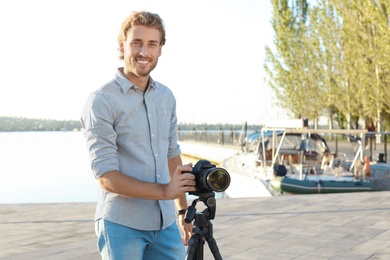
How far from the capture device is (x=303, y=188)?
50.4ft

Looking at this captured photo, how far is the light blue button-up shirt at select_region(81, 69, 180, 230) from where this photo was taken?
240 cm

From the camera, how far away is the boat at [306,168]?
1548 centimetres

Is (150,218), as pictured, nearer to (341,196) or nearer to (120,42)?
(120,42)

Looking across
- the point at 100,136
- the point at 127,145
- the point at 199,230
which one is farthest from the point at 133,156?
the point at 199,230

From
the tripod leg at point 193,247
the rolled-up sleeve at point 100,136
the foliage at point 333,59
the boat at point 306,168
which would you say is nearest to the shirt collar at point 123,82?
the rolled-up sleeve at point 100,136

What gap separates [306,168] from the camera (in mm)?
17094

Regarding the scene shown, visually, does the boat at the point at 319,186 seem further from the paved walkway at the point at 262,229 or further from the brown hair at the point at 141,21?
the brown hair at the point at 141,21

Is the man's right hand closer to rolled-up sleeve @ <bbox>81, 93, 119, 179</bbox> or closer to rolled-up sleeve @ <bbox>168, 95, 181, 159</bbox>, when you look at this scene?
rolled-up sleeve @ <bbox>81, 93, 119, 179</bbox>

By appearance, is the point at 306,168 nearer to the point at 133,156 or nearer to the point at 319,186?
the point at 319,186

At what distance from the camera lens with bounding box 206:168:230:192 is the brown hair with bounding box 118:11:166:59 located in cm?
66

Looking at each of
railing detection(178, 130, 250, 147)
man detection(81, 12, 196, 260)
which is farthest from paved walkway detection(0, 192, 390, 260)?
railing detection(178, 130, 250, 147)

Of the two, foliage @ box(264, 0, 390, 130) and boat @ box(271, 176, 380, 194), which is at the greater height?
foliage @ box(264, 0, 390, 130)

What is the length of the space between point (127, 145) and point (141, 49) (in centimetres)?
40

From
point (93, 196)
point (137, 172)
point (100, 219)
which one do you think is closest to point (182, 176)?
point (137, 172)
